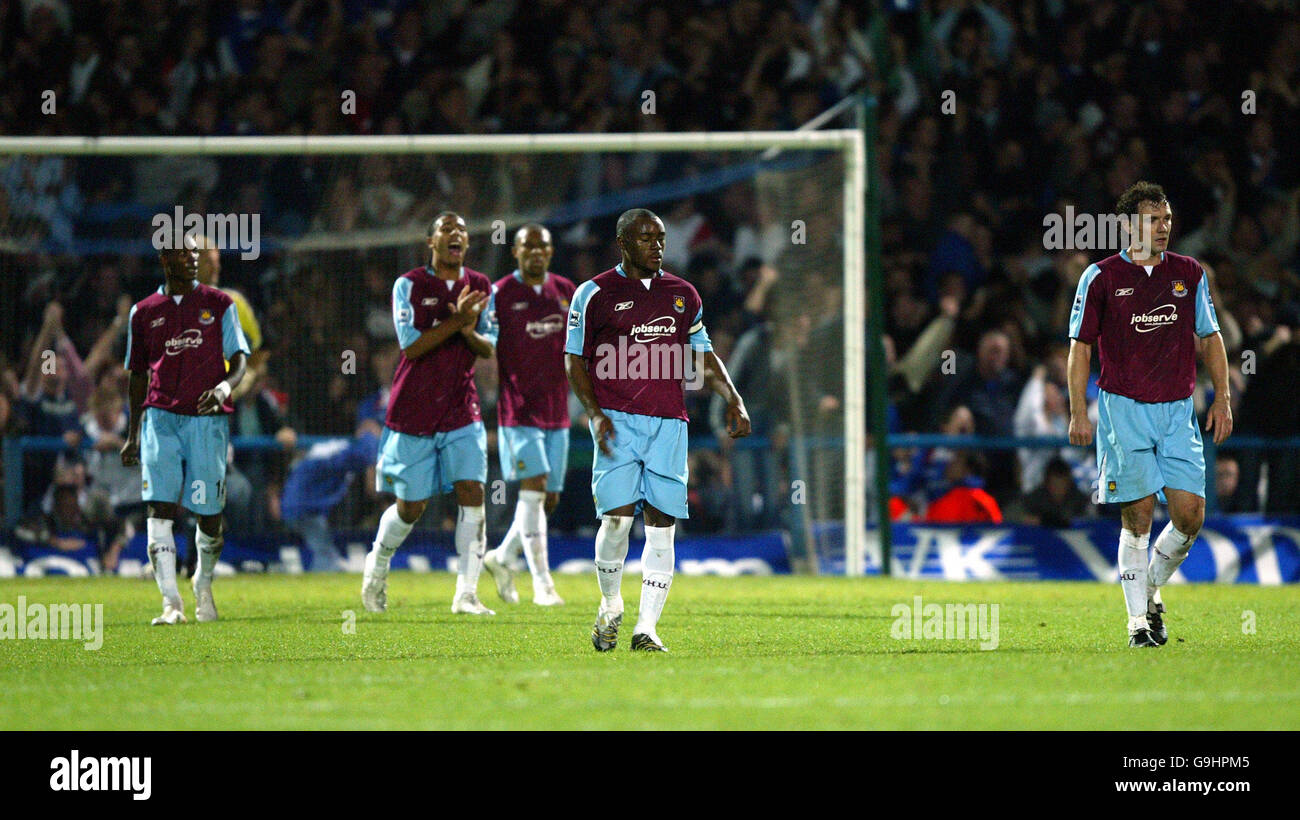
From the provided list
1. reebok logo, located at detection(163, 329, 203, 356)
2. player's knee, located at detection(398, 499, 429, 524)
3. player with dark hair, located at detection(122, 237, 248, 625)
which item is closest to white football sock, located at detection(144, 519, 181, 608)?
player with dark hair, located at detection(122, 237, 248, 625)

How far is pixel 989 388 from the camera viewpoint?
1678cm

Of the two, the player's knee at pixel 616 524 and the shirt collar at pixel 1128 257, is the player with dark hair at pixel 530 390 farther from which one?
the shirt collar at pixel 1128 257

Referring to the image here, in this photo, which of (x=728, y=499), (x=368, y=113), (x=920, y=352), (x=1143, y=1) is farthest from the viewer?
(x=1143, y=1)

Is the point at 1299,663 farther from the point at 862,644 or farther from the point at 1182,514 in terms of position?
the point at 862,644

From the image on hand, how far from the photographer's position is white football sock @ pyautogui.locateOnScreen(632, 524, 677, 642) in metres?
8.82

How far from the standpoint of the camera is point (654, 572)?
8.86 metres

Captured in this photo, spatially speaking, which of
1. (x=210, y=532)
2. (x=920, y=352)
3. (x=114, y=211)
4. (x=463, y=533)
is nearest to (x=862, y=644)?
(x=463, y=533)

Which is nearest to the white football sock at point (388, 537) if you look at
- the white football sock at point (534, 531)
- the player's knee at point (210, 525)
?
the player's knee at point (210, 525)

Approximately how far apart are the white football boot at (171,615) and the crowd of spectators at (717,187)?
5.24m

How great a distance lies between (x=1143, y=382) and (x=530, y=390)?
494cm

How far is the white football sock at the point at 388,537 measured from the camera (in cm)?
1162

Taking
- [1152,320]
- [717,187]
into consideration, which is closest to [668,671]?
[1152,320]

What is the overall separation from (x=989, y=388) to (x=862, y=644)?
7632mm
